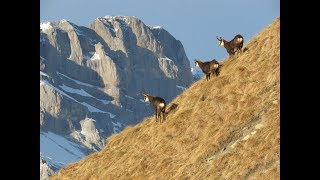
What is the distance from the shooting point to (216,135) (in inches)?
1195

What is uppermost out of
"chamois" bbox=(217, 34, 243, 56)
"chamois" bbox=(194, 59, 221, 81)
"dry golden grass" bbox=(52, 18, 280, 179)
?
"chamois" bbox=(217, 34, 243, 56)

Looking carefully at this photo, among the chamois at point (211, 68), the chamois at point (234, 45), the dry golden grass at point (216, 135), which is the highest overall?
the chamois at point (234, 45)

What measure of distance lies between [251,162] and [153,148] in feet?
27.1

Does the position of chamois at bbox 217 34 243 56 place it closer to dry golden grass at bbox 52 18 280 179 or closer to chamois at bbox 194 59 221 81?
dry golden grass at bbox 52 18 280 179

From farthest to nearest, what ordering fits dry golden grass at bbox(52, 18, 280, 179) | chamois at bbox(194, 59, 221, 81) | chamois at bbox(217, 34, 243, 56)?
chamois at bbox(217, 34, 243, 56) < chamois at bbox(194, 59, 221, 81) < dry golden grass at bbox(52, 18, 280, 179)

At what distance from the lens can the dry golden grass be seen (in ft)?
89.8

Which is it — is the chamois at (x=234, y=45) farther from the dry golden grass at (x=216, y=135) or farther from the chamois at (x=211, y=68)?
the chamois at (x=211, y=68)

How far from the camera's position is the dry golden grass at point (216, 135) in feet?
89.8

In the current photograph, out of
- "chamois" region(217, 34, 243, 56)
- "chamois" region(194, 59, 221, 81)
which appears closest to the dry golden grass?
"chamois" region(194, 59, 221, 81)

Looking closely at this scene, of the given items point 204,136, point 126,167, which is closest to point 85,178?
point 126,167

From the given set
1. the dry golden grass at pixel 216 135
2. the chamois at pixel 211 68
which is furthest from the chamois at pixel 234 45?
the chamois at pixel 211 68

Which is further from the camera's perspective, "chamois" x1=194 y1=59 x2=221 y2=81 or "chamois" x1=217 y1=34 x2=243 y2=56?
"chamois" x1=217 y1=34 x2=243 y2=56

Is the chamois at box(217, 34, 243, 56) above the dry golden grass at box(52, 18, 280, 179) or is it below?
above

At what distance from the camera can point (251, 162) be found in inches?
1035
